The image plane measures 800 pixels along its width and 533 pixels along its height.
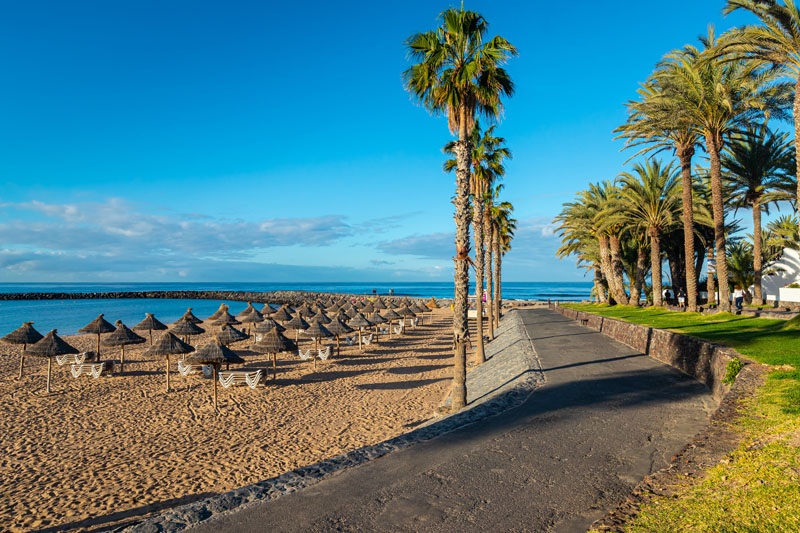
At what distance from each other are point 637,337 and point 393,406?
10.1 m

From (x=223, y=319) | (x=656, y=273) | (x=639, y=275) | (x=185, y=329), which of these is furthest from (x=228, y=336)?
(x=639, y=275)

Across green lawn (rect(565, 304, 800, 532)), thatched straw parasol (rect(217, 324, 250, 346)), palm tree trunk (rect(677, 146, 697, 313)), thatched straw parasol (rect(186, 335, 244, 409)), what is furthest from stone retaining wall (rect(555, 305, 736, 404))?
thatched straw parasol (rect(217, 324, 250, 346))

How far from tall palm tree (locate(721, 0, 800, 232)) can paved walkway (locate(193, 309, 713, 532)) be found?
11.5 m

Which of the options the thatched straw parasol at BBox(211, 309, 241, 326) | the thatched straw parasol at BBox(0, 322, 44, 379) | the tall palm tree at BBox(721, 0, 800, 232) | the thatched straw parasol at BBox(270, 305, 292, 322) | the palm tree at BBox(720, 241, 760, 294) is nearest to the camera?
the tall palm tree at BBox(721, 0, 800, 232)

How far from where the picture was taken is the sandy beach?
27.0 ft

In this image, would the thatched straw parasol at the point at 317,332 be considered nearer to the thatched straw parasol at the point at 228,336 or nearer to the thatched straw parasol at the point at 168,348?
the thatched straw parasol at the point at 228,336

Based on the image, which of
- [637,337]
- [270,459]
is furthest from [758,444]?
[637,337]


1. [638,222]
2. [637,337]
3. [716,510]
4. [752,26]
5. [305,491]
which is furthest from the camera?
[638,222]

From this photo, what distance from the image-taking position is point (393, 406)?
1420cm

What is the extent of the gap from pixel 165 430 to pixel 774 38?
22663 mm

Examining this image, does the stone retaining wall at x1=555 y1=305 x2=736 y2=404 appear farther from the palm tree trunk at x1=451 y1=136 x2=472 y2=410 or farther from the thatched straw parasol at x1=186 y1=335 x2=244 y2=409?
the thatched straw parasol at x1=186 y1=335 x2=244 y2=409

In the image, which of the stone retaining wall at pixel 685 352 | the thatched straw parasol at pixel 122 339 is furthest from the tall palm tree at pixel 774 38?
the thatched straw parasol at pixel 122 339

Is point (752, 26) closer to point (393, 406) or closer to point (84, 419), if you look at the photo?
point (393, 406)

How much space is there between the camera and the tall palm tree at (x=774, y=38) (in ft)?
47.8
